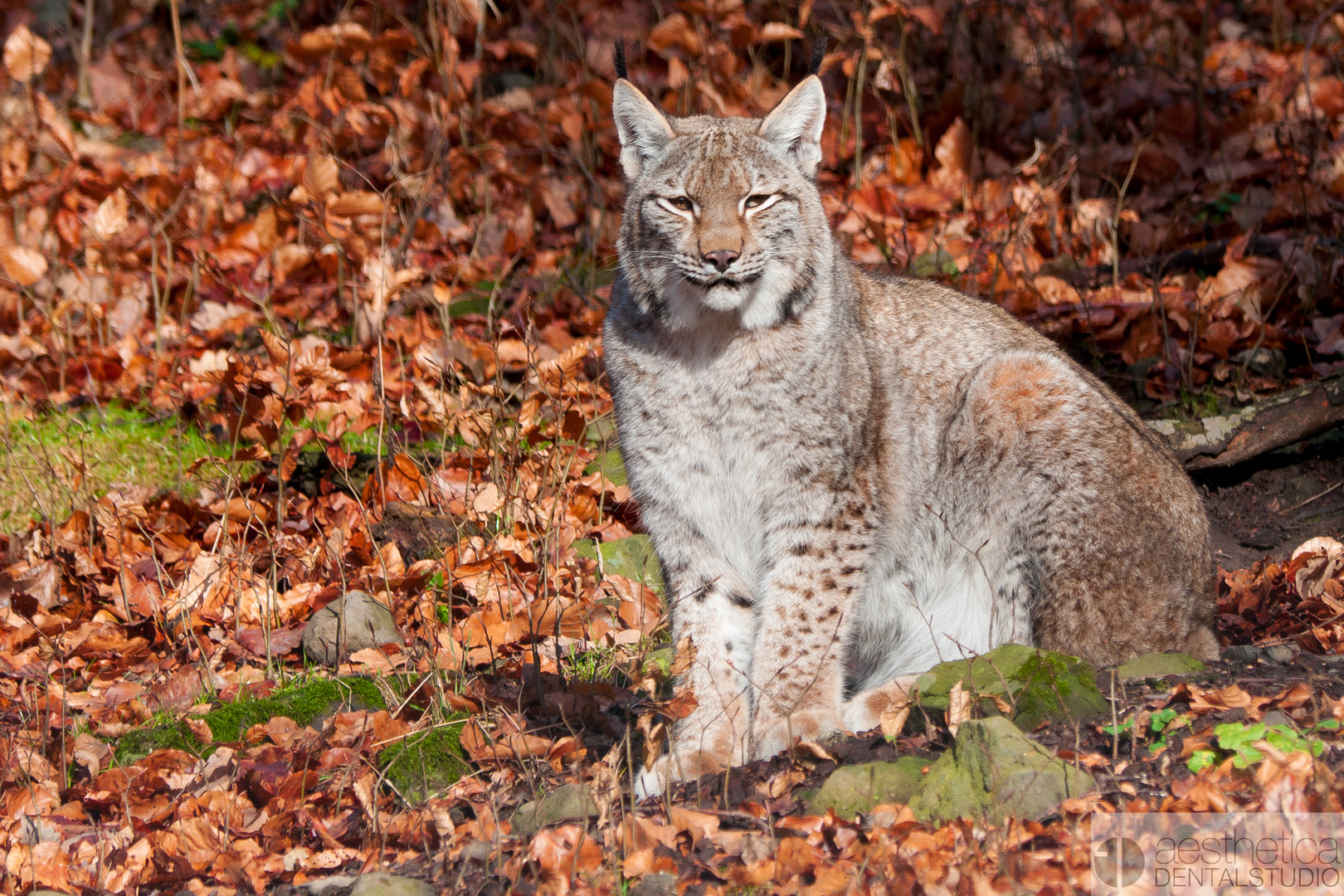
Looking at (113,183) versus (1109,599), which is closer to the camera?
(1109,599)

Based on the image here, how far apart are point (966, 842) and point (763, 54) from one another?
869cm

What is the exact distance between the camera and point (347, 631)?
514 centimetres

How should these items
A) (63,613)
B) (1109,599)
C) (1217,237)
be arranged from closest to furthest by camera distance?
(1109,599) < (63,613) < (1217,237)

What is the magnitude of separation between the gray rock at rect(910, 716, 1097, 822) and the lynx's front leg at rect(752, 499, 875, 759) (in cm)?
97

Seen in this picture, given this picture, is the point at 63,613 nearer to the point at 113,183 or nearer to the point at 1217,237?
the point at 113,183

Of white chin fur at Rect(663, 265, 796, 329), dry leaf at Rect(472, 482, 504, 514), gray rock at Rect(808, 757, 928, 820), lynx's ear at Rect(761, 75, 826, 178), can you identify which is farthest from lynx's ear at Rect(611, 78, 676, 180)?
gray rock at Rect(808, 757, 928, 820)

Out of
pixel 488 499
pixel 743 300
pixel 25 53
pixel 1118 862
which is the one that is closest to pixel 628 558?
pixel 488 499

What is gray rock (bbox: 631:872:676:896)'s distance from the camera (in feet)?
10.2

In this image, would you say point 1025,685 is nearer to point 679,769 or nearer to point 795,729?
point 795,729

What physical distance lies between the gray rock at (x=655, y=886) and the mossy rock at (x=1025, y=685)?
1163mm

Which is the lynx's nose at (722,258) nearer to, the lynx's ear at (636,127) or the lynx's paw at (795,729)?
the lynx's ear at (636,127)

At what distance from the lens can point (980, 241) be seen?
7.79 m

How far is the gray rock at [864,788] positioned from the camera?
3.45 meters

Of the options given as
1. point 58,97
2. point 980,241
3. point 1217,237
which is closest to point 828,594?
point 980,241
